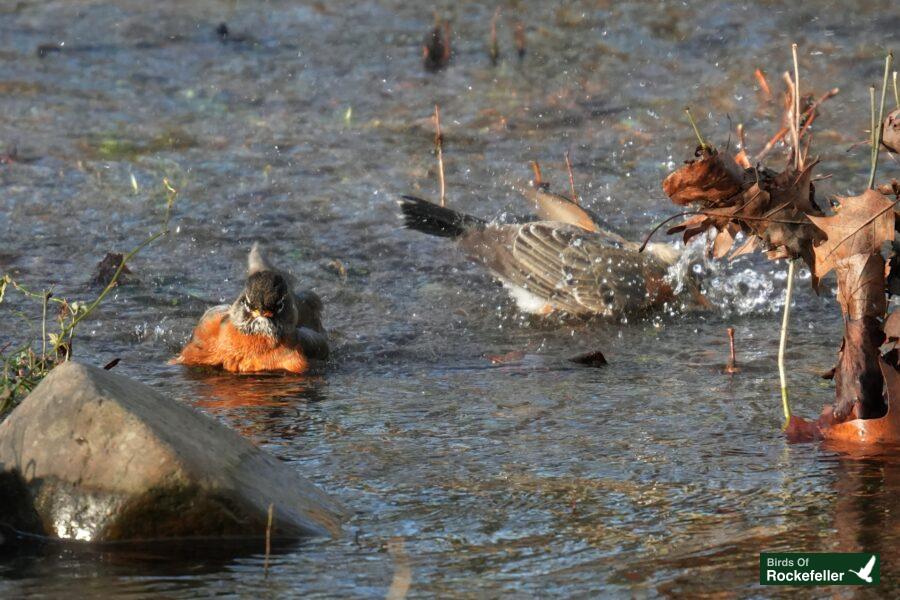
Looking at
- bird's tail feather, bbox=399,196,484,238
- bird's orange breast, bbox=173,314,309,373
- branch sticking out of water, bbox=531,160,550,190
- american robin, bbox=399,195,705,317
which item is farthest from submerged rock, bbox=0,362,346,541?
branch sticking out of water, bbox=531,160,550,190

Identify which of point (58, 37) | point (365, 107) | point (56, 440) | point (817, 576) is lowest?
point (817, 576)

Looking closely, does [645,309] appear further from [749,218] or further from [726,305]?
[749,218]

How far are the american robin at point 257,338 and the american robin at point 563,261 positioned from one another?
5.04ft

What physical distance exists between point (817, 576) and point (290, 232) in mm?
5366

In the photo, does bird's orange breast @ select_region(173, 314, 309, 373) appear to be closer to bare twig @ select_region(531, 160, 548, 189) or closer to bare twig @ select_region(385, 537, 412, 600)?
bare twig @ select_region(385, 537, 412, 600)

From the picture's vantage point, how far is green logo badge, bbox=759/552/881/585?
3488mm

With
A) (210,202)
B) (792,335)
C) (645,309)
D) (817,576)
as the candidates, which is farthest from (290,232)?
(817,576)

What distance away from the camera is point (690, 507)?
13.3ft

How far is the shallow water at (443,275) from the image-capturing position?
3.76m

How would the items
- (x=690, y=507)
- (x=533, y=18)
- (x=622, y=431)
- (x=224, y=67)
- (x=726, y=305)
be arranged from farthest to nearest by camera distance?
(x=533, y=18) < (x=224, y=67) < (x=726, y=305) < (x=622, y=431) < (x=690, y=507)

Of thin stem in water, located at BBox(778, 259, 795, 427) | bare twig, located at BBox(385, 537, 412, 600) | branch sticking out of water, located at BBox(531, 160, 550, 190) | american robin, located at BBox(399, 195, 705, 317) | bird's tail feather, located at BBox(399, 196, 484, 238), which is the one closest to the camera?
bare twig, located at BBox(385, 537, 412, 600)

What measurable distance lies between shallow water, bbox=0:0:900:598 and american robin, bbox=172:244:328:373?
0.15m

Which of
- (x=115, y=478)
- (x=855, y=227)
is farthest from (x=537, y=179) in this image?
(x=115, y=478)

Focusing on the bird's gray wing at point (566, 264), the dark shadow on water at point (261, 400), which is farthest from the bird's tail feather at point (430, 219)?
the dark shadow on water at point (261, 400)
